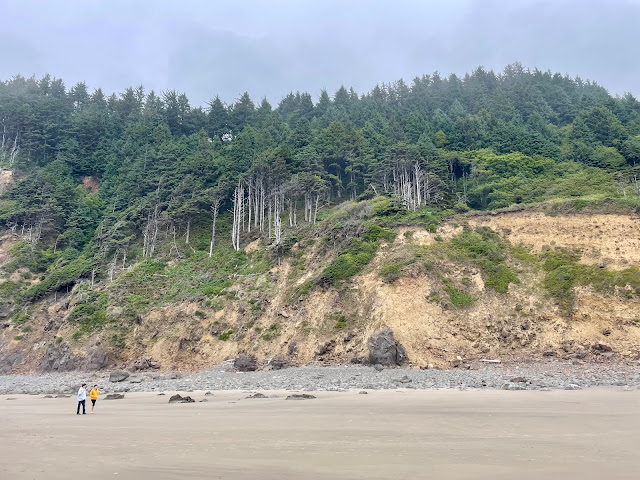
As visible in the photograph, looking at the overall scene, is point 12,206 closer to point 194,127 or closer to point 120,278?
point 120,278

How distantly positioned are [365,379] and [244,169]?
129 feet

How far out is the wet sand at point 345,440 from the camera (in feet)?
22.7

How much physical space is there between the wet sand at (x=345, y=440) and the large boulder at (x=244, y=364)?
1303cm

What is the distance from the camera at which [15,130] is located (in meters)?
70.8

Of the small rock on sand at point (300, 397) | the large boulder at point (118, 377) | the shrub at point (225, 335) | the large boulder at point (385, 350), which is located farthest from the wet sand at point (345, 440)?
the shrub at point (225, 335)

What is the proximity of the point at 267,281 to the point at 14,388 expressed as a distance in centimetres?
1888

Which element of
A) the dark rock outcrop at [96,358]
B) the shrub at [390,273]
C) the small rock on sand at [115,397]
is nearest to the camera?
the small rock on sand at [115,397]

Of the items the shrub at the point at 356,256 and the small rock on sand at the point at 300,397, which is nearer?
the small rock on sand at the point at 300,397

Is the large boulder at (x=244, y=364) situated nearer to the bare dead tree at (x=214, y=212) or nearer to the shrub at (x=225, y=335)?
the shrub at (x=225, y=335)

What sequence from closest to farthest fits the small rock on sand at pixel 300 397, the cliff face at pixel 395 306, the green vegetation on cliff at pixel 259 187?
the small rock on sand at pixel 300 397
the cliff face at pixel 395 306
the green vegetation on cliff at pixel 259 187

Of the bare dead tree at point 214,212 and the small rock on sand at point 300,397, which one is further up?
the bare dead tree at point 214,212

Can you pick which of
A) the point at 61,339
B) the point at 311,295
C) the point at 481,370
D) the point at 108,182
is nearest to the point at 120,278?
the point at 61,339

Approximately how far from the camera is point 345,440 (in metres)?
9.34

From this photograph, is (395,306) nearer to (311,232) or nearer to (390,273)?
(390,273)
